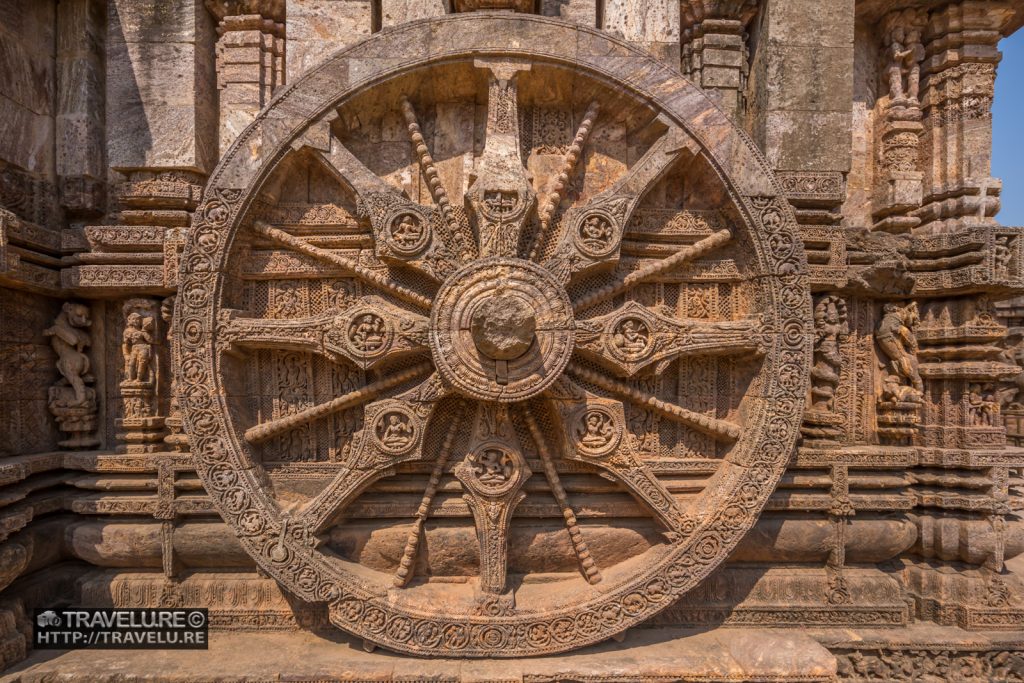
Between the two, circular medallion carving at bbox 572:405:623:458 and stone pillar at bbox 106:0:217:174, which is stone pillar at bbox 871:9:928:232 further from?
stone pillar at bbox 106:0:217:174

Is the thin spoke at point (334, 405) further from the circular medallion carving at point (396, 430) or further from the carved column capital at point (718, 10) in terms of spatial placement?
the carved column capital at point (718, 10)

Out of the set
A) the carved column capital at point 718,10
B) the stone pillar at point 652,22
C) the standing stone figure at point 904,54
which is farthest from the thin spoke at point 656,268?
the standing stone figure at point 904,54

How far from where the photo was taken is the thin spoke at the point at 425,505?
3.70 meters

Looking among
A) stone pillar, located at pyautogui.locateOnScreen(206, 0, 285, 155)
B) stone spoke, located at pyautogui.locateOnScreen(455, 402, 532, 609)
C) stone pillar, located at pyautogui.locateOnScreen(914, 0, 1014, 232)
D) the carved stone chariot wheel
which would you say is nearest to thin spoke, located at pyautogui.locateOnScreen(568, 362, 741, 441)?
the carved stone chariot wheel

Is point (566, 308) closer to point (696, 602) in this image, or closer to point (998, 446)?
point (696, 602)

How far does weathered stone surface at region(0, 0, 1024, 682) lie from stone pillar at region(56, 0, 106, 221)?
0.03 meters

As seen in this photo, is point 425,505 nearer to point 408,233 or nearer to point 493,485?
point 493,485

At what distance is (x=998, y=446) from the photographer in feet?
14.0

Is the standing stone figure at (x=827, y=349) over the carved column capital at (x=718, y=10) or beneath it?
beneath

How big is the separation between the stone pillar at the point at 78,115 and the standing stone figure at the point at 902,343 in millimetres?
7261

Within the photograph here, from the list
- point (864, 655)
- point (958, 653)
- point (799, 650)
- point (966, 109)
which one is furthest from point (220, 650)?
point (966, 109)

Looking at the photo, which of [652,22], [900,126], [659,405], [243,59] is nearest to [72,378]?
[243,59]

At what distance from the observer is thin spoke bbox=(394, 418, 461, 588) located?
3.70m

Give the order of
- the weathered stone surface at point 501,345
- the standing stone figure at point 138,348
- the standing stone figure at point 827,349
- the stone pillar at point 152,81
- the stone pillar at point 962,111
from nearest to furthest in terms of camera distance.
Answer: the weathered stone surface at point 501,345, the standing stone figure at point 138,348, the standing stone figure at point 827,349, the stone pillar at point 152,81, the stone pillar at point 962,111
